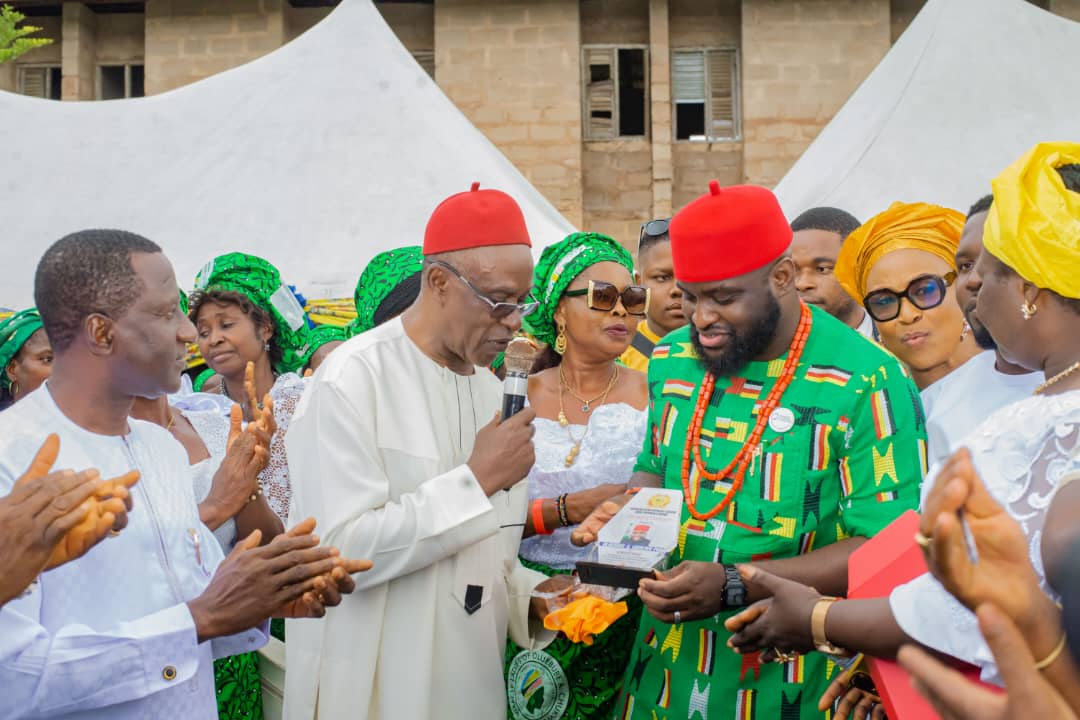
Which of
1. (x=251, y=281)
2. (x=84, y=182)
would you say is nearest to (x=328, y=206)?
(x=84, y=182)

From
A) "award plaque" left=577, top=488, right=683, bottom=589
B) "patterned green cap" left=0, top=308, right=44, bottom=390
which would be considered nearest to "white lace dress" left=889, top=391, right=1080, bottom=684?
"award plaque" left=577, top=488, right=683, bottom=589

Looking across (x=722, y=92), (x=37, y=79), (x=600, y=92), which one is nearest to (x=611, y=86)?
(x=600, y=92)

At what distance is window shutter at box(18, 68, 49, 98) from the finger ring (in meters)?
18.0

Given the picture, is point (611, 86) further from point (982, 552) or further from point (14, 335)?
point (982, 552)

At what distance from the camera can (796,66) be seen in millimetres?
16031

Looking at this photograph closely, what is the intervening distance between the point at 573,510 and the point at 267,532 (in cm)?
113

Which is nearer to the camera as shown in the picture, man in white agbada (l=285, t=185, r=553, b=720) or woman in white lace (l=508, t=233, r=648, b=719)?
man in white agbada (l=285, t=185, r=553, b=720)

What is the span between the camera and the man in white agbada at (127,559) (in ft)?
7.70

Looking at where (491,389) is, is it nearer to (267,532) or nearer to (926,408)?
(267,532)

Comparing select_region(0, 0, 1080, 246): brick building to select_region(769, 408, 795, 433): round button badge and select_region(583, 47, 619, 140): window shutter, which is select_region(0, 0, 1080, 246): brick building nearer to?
select_region(583, 47, 619, 140): window shutter

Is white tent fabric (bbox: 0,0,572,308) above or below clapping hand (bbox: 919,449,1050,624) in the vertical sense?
above

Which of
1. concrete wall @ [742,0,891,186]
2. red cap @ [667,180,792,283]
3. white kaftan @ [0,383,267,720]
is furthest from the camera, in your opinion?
concrete wall @ [742,0,891,186]

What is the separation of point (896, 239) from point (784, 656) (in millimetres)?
2294

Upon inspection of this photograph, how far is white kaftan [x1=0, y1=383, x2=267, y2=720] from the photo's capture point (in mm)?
2295
